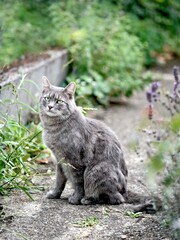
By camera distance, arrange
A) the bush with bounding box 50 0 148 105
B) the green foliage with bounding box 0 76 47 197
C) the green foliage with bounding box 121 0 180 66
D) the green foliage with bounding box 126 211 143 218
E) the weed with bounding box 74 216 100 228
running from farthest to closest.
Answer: the green foliage with bounding box 121 0 180 66 < the bush with bounding box 50 0 148 105 < the green foliage with bounding box 0 76 47 197 < the green foliage with bounding box 126 211 143 218 < the weed with bounding box 74 216 100 228

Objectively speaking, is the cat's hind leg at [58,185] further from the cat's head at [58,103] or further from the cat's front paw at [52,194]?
the cat's head at [58,103]

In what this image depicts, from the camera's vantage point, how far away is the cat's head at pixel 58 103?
16.6 ft

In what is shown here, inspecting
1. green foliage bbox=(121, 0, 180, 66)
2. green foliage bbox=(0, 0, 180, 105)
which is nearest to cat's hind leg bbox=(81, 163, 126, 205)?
green foliage bbox=(0, 0, 180, 105)

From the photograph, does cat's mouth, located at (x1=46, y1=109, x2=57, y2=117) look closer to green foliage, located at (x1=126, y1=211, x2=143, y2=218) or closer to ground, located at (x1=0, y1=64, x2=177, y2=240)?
ground, located at (x1=0, y1=64, x2=177, y2=240)

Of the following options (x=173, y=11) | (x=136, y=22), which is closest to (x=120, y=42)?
(x=136, y=22)

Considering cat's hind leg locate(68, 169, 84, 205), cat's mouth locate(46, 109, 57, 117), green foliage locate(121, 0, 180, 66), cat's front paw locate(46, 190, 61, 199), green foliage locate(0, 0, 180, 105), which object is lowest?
green foliage locate(121, 0, 180, 66)

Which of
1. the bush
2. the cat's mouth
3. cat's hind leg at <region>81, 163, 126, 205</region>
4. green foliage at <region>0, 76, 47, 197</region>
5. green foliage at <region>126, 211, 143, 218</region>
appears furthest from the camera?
the bush

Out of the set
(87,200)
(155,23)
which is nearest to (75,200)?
(87,200)

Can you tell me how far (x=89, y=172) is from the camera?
492cm

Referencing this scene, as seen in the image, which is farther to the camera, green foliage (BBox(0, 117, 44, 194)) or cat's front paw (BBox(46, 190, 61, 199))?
cat's front paw (BBox(46, 190, 61, 199))

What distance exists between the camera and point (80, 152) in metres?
4.96

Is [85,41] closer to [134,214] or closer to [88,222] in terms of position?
[134,214]

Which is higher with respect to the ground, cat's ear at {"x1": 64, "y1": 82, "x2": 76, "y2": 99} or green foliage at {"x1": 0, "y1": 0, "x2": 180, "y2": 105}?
cat's ear at {"x1": 64, "y1": 82, "x2": 76, "y2": 99}

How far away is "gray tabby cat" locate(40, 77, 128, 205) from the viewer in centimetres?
493
